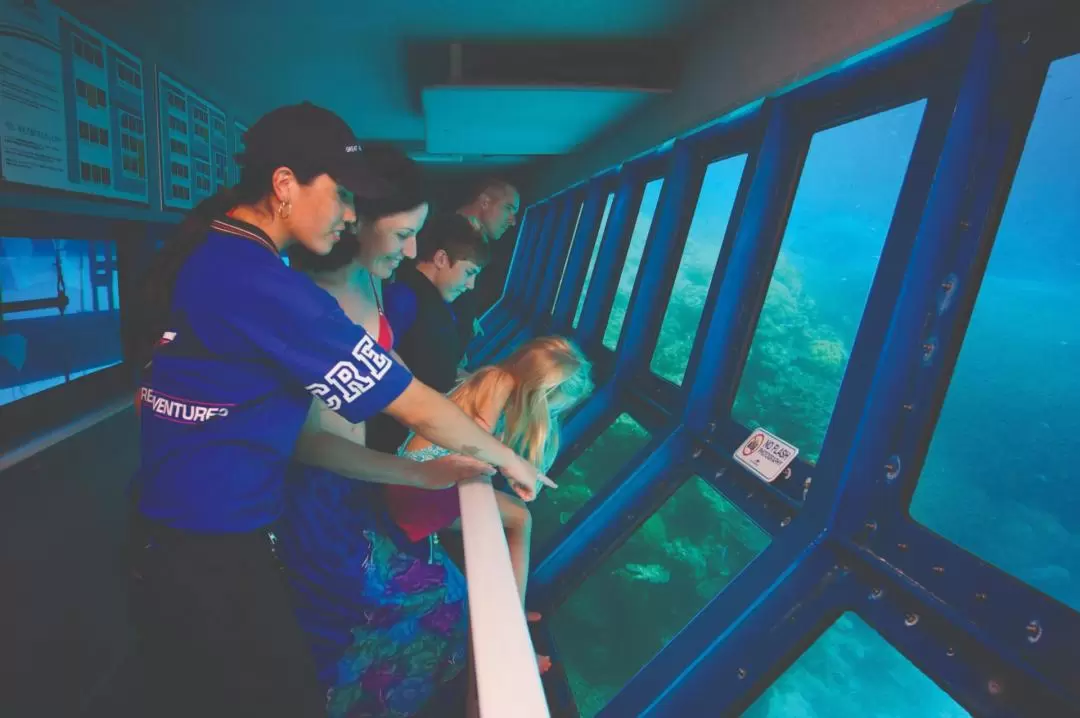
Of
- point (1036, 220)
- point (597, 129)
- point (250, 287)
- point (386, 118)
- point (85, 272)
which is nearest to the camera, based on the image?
point (250, 287)

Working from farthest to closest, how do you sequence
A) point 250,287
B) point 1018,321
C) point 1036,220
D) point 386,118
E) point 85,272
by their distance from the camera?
point 386,118 → point 85,272 → point 1036,220 → point 1018,321 → point 250,287

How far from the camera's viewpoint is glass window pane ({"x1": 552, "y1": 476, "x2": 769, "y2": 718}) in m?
6.45

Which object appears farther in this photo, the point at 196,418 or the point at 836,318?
the point at 836,318

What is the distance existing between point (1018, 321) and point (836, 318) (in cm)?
3087

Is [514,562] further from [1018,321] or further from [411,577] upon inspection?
[1018,321]

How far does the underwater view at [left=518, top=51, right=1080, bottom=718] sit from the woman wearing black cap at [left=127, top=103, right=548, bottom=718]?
1.37 meters

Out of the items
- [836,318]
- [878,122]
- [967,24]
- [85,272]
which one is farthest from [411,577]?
[836,318]

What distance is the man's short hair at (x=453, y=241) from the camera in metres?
2.66

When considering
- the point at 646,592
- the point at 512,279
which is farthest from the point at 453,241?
the point at 512,279

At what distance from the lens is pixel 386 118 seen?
16.4ft

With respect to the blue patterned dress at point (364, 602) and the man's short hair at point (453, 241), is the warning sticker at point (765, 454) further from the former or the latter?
the man's short hair at point (453, 241)

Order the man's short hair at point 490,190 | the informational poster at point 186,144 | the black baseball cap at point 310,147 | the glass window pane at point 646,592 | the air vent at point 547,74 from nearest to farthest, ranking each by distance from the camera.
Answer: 1. the black baseball cap at point 310,147
2. the air vent at point 547,74
3. the informational poster at point 186,144
4. the man's short hair at point 490,190
5. the glass window pane at point 646,592

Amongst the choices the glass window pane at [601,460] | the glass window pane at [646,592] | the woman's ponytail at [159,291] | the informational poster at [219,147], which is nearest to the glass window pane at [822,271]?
the woman's ponytail at [159,291]

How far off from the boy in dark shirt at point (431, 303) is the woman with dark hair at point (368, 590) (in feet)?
2.01
